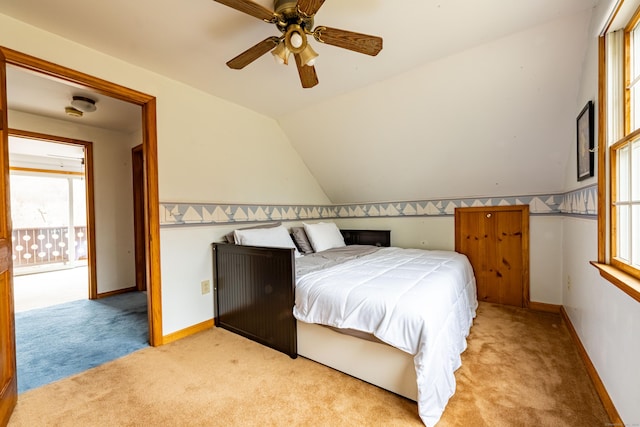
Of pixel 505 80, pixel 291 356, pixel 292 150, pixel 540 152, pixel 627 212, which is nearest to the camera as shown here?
pixel 627 212

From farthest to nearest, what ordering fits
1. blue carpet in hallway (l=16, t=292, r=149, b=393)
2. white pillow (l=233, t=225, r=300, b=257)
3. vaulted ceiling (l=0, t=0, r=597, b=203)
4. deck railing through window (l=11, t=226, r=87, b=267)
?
deck railing through window (l=11, t=226, r=87, b=267) < white pillow (l=233, t=225, r=300, b=257) < blue carpet in hallway (l=16, t=292, r=149, b=393) < vaulted ceiling (l=0, t=0, r=597, b=203)

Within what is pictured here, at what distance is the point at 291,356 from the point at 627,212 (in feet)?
7.21

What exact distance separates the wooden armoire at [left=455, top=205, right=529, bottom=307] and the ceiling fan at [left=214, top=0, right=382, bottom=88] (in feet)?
8.32

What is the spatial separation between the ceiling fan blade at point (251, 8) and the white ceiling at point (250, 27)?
28 cm

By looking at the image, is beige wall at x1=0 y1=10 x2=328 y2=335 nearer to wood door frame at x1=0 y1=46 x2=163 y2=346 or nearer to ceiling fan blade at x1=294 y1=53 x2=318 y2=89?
wood door frame at x1=0 y1=46 x2=163 y2=346

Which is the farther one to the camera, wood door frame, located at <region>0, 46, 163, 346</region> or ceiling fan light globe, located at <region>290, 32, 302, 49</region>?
wood door frame, located at <region>0, 46, 163, 346</region>

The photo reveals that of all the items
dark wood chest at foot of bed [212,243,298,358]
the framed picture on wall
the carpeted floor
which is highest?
the framed picture on wall

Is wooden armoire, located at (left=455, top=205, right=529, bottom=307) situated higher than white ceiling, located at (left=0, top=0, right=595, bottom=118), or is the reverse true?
white ceiling, located at (left=0, top=0, right=595, bottom=118)

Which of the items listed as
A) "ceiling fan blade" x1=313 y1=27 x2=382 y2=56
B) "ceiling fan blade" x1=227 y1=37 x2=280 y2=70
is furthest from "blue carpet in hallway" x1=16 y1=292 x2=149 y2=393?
"ceiling fan blade" x1=313 y1=27 x2=382 y2=56

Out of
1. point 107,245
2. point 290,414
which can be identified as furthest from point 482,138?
point 107,245

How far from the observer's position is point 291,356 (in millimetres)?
2010

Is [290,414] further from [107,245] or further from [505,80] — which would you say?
[107,245]

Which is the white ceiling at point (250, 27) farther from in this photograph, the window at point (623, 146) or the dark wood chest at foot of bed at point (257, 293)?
the dark wood chest at foot of bed at point (257, 293)

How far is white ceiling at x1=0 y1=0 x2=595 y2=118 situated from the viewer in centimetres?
160
